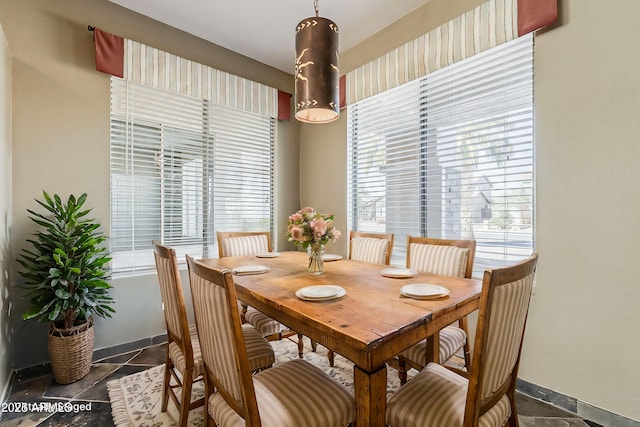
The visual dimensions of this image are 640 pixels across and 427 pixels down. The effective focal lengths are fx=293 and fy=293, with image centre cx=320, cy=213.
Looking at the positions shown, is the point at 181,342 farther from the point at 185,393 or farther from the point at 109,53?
the point at 109,53

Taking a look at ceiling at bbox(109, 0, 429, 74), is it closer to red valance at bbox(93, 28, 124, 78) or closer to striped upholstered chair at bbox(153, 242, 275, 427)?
red valance at bbox(93, 28, 124, 78)

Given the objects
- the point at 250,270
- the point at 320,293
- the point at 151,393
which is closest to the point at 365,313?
the point at 320,293

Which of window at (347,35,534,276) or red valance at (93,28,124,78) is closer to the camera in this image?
window at (347,35,534,276)

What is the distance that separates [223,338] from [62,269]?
1.77m

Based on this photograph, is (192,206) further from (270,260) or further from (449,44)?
(449,44)

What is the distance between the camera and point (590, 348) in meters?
1.75

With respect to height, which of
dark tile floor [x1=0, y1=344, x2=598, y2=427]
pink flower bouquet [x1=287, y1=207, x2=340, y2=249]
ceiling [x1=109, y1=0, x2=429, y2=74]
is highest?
ceiling [x1=109, y1=0, x2=429, y2=74]

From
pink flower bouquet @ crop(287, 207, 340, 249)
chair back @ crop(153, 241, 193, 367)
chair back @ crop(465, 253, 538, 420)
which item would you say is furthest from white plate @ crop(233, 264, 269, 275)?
chair back @ crop(465, 253, 538, 420)

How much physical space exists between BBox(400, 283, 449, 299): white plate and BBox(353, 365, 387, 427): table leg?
1.37 ft

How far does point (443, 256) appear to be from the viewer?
2.02 m

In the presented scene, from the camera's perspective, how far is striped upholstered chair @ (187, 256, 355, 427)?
3.11 feet

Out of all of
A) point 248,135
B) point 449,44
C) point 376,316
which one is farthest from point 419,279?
point 248,135

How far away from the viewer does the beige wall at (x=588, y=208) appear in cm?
162

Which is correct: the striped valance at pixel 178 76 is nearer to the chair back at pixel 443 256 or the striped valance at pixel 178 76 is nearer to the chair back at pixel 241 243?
the chair back at pixel 241 243
